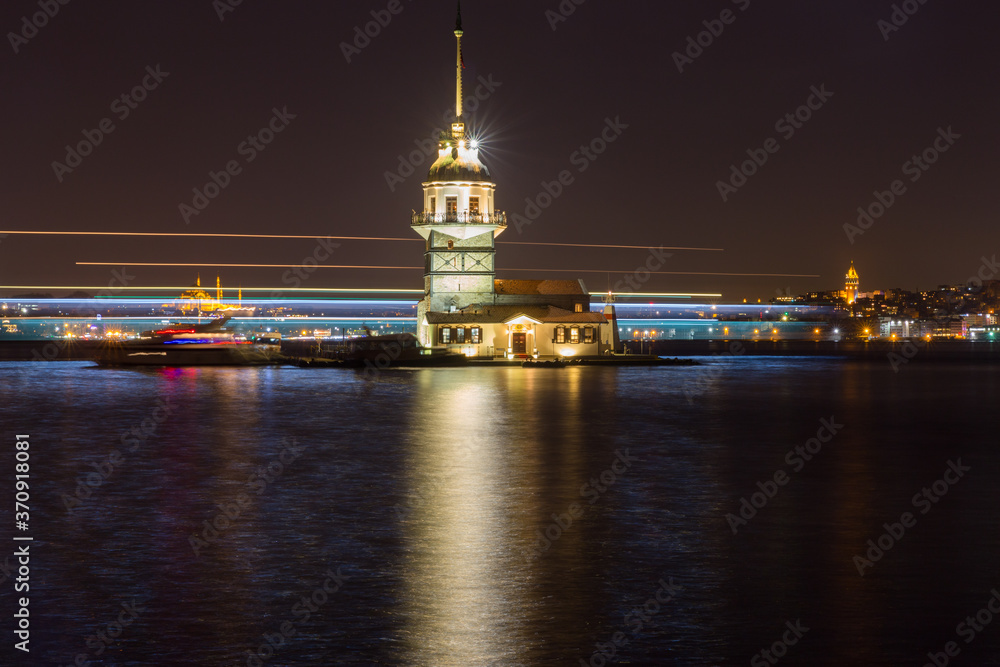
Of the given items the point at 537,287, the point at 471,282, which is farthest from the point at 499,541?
the point at 537,287

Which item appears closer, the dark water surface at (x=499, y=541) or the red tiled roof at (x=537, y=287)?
the dark water surface at (x=499, y=541)

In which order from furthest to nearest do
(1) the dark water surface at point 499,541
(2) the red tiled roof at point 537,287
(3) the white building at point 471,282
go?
1. (2) the red tiled roof at point 537,287
2. (3) the white building at point 471,282
3. (1) the dark water surface at point 499,541

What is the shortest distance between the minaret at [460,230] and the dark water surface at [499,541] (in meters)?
31.2

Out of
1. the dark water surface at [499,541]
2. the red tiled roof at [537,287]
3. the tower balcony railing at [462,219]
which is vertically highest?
the tower balcony railing at [462,219]

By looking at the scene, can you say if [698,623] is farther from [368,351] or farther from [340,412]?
[368,351]

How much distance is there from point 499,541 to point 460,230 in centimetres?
4714

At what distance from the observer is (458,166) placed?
5903 cm

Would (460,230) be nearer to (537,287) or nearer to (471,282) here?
(471,282)

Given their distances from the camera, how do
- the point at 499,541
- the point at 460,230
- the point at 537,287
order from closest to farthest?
the point at 499,541, the point at 460,230, the point at 537,287

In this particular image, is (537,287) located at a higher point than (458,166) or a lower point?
lower

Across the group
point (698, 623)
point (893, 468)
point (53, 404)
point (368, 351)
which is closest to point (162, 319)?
point (368, 351)

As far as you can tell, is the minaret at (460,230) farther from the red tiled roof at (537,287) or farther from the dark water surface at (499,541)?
the dark water surface at (499,541)

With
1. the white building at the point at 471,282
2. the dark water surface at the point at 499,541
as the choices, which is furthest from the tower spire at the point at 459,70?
the dark water surface at the point at 499,541

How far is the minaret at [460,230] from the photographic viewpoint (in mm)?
58781
